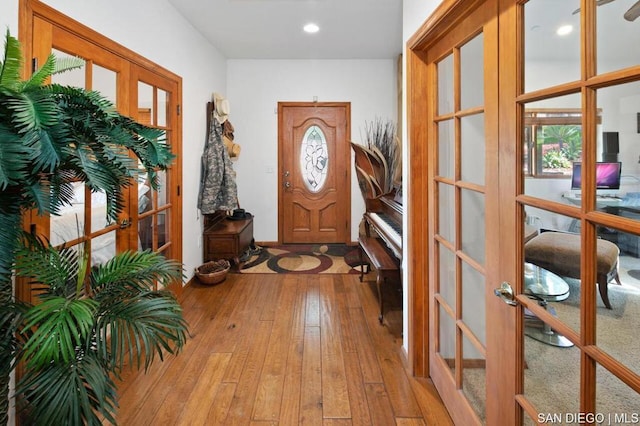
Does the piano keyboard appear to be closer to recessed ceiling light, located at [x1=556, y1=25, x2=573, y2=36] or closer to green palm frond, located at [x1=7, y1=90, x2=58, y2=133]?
recessed ceiling light, located at [x1=556, y1=25, x2=573, y2=36]

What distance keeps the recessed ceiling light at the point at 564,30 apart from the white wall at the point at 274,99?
4.25m

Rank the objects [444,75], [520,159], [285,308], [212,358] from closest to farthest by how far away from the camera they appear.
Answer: [520,159], [444,75], [212,358], [285,308]

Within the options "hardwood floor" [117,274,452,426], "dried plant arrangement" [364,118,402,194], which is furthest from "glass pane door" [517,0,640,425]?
"dried plant arrangement" [364,118,402,194]

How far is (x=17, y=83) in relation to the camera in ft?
3.20

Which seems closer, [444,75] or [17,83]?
[17,83]

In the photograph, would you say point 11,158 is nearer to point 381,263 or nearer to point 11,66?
point 11,66

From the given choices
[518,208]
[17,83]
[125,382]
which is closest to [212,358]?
[125,382]

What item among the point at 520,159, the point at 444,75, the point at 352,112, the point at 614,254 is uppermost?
the point at 352,112

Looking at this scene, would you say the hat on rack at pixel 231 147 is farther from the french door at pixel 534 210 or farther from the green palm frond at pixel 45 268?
the green palm frond at pixel 45 268

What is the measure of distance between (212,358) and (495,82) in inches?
85.8

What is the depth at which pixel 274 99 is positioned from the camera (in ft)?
16.8

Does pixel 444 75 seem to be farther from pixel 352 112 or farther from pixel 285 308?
pixel 352 112

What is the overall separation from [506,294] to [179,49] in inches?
135

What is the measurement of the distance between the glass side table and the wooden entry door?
415 centimetres
